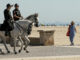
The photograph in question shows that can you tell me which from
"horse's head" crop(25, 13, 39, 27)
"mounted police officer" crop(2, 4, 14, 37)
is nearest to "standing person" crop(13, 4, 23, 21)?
"horse's head" crop(25, 13, 39, 27)

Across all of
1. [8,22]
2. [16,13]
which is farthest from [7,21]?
[16,13]

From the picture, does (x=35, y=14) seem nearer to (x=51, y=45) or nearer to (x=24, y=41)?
(x=24, y=41)

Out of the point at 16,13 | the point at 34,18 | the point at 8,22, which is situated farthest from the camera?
the point at 16,13

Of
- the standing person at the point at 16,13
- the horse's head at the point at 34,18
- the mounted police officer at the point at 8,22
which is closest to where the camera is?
the mounted police officer at the point at 8,22

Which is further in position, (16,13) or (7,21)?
(16,13)

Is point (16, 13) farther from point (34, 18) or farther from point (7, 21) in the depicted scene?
point (7, 21)

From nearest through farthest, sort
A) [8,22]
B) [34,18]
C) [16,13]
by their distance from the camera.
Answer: [8,22] → [34,18] → [16,13]

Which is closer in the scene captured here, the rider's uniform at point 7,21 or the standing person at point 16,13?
the rider's uniform at point 7,21

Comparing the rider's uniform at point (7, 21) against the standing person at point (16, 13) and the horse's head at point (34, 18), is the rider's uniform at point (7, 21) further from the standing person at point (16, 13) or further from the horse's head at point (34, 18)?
the horse's head at point (34, 18)

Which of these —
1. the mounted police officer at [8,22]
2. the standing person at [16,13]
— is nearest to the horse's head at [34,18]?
the standing person at [16,13]

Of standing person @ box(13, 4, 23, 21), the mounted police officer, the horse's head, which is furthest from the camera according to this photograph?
standing person @ box(13, 4, 23, 21)

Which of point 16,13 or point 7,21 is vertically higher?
point 16,13

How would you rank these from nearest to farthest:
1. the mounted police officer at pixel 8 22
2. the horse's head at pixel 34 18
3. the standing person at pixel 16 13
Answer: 1. the mounted police officer at pixel 8 22
2. the horse's head at pixel 34 18
3. the standing person at pixel 16 13

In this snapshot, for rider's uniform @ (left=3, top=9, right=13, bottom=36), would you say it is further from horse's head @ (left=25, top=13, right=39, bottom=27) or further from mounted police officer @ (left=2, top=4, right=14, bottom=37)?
horse's head @ (left=25, top=13, right=39, bottom=27)
